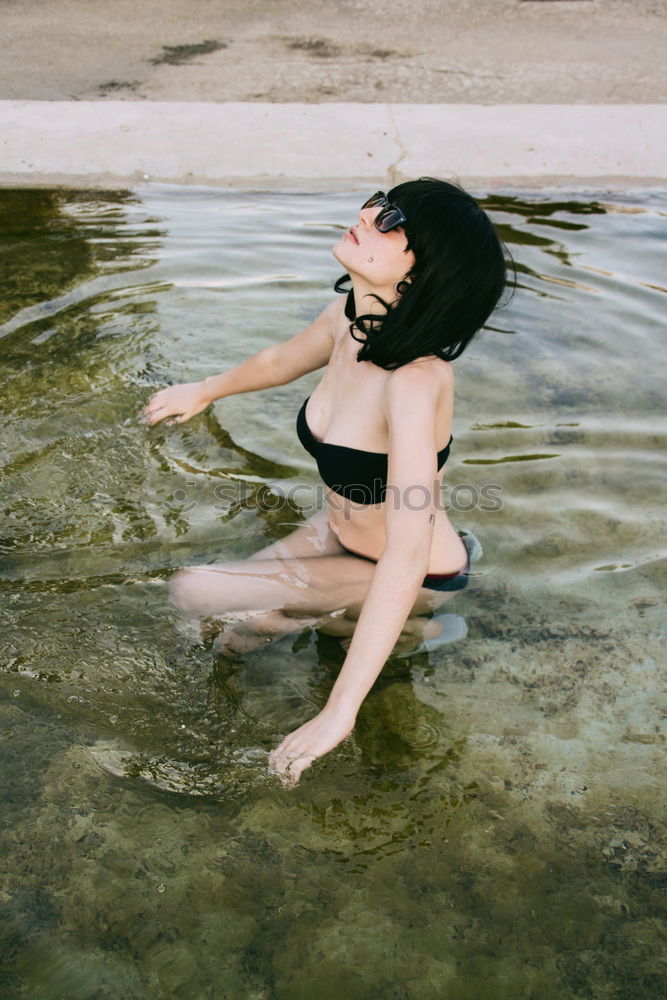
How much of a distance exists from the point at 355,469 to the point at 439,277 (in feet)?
2.17

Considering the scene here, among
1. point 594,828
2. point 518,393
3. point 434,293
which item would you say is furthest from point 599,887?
point 518,393

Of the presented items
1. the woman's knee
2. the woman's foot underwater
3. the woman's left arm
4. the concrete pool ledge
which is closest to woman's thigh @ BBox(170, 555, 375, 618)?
the woman's knee

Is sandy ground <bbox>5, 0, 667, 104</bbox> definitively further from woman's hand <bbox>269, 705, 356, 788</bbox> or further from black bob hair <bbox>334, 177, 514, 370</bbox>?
woman's hand <bbox>269, 705, 356, 788</bbox>

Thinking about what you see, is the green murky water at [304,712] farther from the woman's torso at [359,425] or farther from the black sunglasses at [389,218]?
the black sunglasses at [389,218]

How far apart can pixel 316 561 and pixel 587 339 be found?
2732 millimetres

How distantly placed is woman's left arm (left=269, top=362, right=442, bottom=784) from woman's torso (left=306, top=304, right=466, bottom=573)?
0.73 ft

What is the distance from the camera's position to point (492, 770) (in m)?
2.63

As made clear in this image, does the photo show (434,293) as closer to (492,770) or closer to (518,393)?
(492,770)

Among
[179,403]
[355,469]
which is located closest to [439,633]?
[355,469]

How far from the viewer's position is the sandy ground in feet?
28.3

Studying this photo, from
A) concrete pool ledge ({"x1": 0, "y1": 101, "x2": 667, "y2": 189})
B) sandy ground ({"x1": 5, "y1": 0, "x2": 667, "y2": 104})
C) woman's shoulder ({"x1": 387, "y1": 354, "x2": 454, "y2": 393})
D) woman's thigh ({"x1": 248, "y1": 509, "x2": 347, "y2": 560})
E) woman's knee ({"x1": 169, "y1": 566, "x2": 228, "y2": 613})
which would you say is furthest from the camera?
sandy ground ({"x1": 5, "y1": 0, "x2": 667, "y2": 104})

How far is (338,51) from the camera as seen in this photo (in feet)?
32.5

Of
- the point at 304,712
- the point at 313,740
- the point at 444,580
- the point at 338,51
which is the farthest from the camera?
the point at 338,51

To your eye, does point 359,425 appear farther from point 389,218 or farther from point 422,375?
point 389,218
